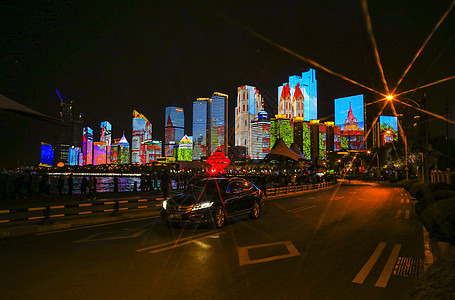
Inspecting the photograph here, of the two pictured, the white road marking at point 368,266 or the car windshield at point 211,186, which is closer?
the white road marking at point 368,266

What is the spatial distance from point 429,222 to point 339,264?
364 centimetres

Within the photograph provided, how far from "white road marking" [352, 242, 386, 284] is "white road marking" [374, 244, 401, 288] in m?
0.24

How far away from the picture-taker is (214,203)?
10523 mm

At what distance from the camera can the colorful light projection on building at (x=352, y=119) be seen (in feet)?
539

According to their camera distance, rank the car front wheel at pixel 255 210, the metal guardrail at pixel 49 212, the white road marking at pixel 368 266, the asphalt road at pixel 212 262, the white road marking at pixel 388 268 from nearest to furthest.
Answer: the asphalt road at pixel 212 262
the white road marking at pixel 388 268
the white road marking at pixel 368 266
the metal guardrail at pixel 49 212
the car front wheel at pixel 255 210

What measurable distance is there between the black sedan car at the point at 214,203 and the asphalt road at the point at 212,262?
48cm

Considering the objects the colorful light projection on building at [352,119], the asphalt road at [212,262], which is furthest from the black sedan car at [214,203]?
the colorful light projection on building at [352,119]

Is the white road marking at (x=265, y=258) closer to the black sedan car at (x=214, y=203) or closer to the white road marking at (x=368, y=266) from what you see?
the white road marking at (x=368, y=266)

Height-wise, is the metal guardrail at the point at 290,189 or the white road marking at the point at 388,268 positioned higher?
the white road marking at the point at 388,268

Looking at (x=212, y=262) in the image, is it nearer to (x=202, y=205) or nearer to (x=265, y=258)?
(x=265, y=258)

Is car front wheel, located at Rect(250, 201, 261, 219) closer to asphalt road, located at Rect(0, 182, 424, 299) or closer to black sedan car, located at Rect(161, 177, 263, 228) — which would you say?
black sedan car, located at Rect(161, 177, 263, 228)

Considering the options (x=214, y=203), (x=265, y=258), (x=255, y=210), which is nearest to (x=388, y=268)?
(x=265, y=258)

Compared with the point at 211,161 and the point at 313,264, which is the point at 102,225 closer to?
the point at 313,264

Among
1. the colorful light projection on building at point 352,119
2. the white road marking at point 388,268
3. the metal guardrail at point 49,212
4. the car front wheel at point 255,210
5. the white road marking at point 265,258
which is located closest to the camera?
the white road marking at point 388,268
